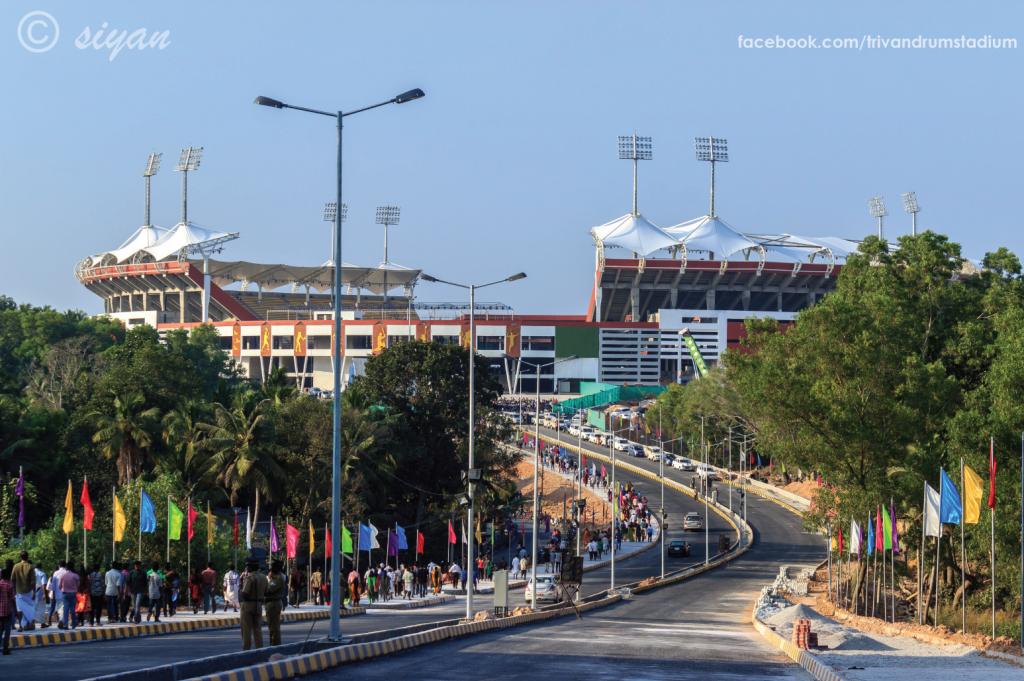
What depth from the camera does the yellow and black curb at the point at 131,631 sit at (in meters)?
27.5

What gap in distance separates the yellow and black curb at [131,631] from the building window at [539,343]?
14972 cm

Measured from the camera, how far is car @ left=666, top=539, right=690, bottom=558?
281ft

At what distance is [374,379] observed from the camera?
86625mm

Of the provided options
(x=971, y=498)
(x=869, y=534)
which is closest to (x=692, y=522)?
(x=869, y=534)

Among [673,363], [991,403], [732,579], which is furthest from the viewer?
[673,363]

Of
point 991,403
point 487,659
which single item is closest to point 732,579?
point 991,403

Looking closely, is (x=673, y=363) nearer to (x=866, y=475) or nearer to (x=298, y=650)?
(x=866, y=475)

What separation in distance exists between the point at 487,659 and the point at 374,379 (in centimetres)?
6184

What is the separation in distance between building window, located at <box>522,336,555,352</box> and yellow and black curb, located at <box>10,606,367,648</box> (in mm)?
149720

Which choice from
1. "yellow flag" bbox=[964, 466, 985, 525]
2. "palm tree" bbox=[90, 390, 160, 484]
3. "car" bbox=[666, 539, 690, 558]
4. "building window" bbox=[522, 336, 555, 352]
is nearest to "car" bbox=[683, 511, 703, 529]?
"car" bbox=[666, 539, 690, 558]

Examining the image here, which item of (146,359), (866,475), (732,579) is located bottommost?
(732,579)

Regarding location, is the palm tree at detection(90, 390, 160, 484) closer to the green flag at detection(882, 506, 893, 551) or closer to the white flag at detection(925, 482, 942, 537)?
the green flag at detection(882, 506, 893, 551)

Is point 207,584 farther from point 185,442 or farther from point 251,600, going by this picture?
point 185,442

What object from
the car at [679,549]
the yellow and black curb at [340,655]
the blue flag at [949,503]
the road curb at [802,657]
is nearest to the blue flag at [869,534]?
the blue flag at [949,503]
